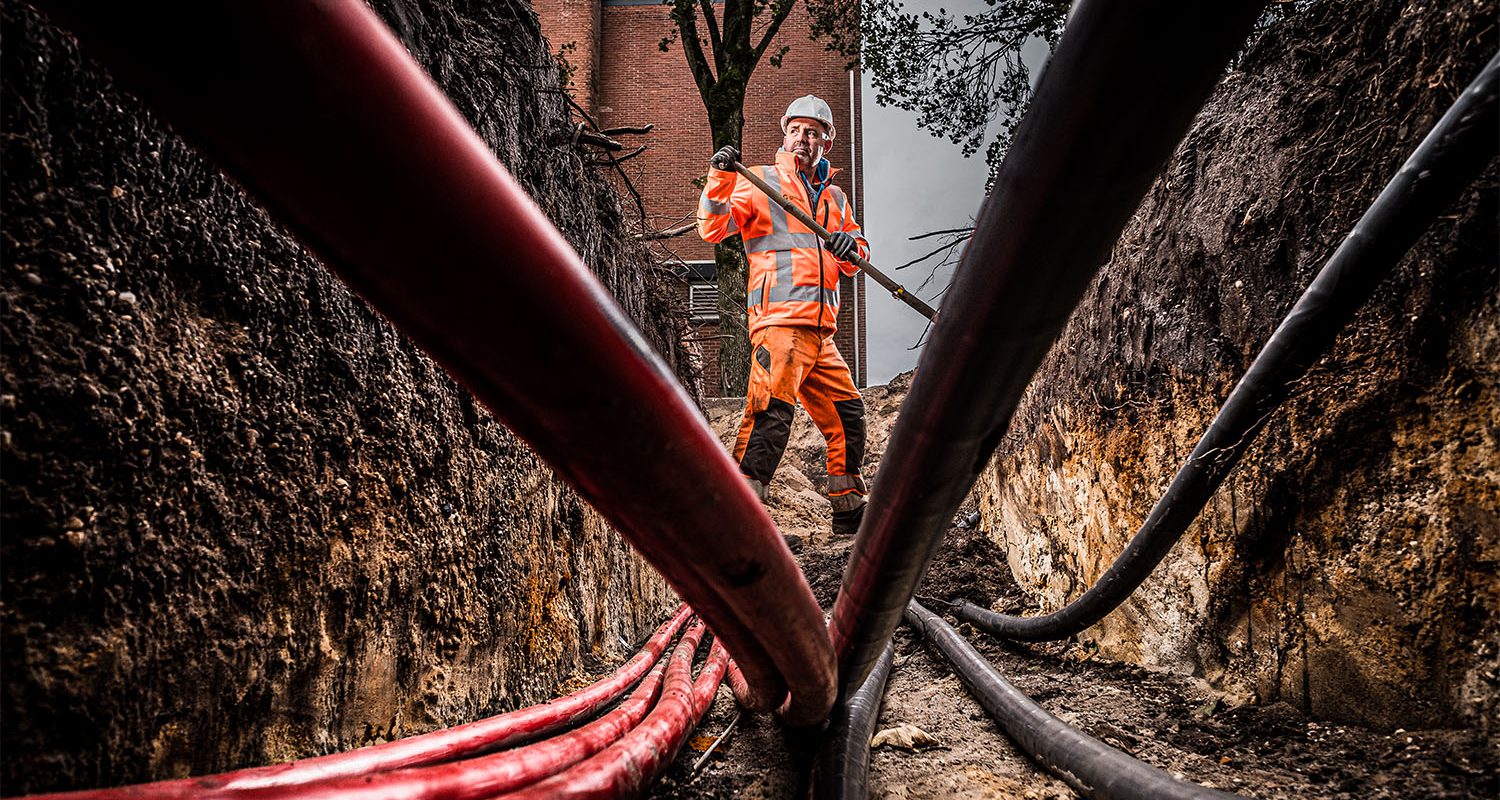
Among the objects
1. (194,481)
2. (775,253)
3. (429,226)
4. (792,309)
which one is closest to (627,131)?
(775,253)

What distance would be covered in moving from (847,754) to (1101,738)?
2.11ft

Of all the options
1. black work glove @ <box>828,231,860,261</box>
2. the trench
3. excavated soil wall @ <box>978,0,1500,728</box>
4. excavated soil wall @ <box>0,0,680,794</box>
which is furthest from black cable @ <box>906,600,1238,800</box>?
black work glove @ <box>828,231,860,261</box>

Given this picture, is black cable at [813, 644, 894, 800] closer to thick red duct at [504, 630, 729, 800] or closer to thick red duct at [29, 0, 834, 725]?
thick red duct at [504, 630, 729, 800]

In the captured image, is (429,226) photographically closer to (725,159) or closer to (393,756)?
(393,756)

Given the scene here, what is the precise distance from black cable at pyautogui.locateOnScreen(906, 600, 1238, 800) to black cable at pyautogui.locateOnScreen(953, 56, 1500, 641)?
406mm

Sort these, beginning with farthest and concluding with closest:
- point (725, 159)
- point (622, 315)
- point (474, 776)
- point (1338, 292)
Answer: point (725, 159) < point (1338, 292) < point (474, 776) < point (622, 315)

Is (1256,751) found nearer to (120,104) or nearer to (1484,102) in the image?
(1484,102)

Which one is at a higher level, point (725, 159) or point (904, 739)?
point (725, 159)

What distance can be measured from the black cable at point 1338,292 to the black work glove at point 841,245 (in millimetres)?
2428

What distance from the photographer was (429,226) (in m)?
0.43

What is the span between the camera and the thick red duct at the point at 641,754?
821 millimetres

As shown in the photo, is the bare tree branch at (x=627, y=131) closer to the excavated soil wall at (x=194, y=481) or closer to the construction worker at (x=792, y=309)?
the construction worker at (x=792, y=309)

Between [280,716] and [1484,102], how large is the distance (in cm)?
193

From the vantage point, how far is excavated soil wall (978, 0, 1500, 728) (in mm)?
1054
